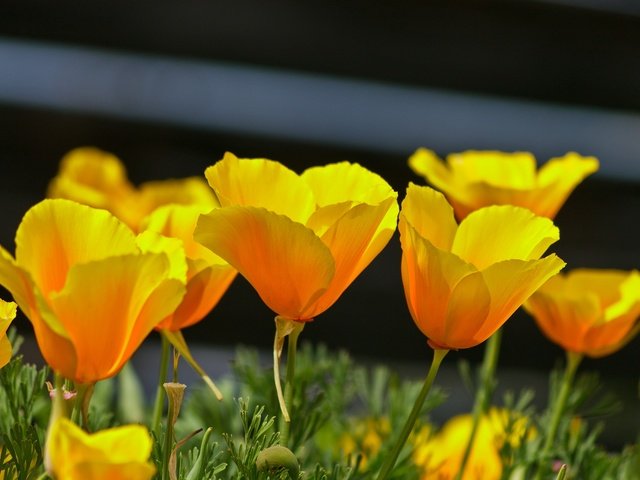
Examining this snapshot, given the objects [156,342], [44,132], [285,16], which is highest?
[285,16]

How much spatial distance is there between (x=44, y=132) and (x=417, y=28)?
0.57m

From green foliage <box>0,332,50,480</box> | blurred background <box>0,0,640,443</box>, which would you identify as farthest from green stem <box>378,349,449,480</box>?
blurred background <box>0,0,640,443</box>

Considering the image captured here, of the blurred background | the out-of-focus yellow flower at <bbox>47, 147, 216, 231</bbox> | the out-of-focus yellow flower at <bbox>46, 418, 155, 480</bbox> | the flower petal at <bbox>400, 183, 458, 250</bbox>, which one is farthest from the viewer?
the blurred background

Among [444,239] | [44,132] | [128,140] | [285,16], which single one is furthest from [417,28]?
[444,239]

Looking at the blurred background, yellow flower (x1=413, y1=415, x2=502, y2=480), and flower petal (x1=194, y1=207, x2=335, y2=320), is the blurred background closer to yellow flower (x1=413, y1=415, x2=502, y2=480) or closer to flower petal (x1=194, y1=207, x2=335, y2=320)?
yellow flower (x1=413, y1=415, x2=502, y2=480)

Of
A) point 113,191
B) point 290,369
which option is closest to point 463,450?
point 290,369

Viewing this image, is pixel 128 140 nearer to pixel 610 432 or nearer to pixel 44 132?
pixel 44 132

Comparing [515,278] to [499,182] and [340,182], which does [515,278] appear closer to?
[340,182]

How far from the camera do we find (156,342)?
169 cm

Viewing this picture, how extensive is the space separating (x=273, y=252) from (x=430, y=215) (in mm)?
57

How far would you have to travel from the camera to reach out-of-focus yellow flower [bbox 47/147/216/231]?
682mm

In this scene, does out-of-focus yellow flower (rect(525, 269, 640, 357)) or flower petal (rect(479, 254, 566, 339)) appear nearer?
flower petal (rect(479, 254, 566, 339))

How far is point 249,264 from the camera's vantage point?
0.36m

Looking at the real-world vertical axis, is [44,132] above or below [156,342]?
above
